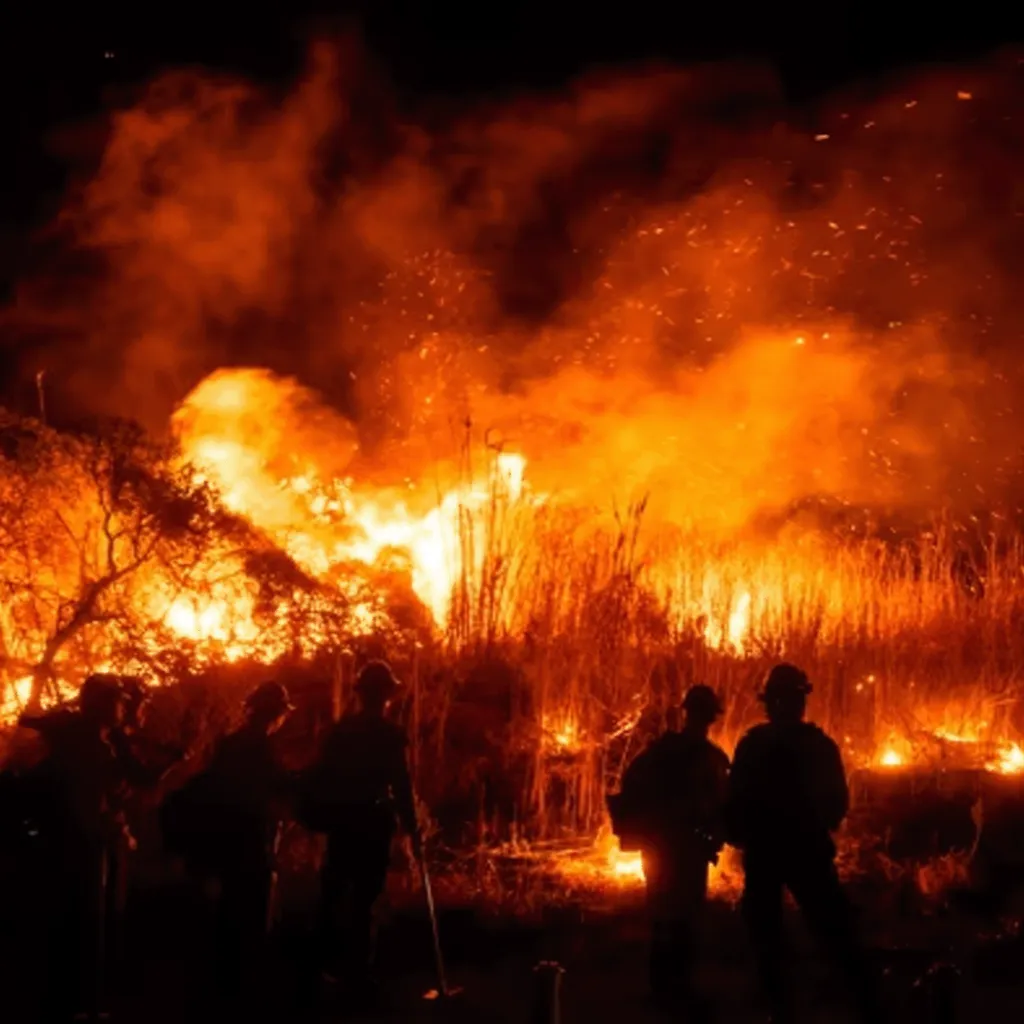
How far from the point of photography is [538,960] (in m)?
7.16

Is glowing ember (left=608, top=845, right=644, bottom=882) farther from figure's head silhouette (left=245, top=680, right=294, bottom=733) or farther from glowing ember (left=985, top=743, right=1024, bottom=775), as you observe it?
figure's head silhouette (left=245, top=680, right=294, bottom=733)

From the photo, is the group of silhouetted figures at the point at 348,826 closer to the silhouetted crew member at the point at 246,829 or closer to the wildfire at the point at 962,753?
the silhouetted crew member at the point at 246,829

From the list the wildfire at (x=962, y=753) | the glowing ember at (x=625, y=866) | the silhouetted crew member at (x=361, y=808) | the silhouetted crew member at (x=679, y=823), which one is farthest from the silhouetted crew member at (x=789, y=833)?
the wildfire at (x=962, y=753)

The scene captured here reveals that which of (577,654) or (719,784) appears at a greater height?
(577,654)

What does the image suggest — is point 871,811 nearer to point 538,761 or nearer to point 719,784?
point 538,761

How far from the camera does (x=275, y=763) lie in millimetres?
6391

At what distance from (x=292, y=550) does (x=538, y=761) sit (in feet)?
9.70

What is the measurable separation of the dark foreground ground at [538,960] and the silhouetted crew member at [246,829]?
23 cm

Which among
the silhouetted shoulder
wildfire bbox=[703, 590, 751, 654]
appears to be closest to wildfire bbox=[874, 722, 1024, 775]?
wildfire bbox=[703, 590, 751, 654]

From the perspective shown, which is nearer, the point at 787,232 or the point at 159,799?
the point at 159,799

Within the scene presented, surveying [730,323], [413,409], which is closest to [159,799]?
[413,409]

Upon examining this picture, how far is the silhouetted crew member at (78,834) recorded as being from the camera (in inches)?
229

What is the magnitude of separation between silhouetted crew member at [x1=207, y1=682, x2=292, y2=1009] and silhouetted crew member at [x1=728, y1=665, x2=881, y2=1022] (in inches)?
80.5

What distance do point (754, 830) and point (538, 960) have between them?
5.70 feet
